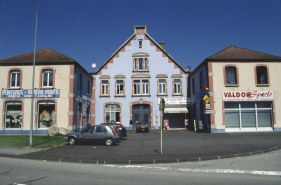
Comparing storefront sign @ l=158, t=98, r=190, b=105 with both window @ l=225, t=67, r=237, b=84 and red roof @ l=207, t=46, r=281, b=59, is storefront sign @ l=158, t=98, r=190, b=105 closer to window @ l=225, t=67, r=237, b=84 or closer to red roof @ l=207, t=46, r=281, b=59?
window @ l=225, t=67, r=237, b=84

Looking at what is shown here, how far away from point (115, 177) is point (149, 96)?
24.2 meters

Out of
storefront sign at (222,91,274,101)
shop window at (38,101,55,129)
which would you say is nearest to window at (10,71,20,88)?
shop window at (38,101,55,129)

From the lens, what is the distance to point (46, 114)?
77.5 ft

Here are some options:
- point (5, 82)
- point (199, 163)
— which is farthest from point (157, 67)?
point (199, 163)

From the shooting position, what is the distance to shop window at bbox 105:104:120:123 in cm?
3112

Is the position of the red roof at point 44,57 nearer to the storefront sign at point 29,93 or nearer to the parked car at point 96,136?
the storefront sign at point 29,93

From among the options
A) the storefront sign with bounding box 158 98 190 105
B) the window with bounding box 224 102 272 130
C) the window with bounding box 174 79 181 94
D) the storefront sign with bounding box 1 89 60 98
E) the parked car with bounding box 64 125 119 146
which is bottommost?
the parked car with bounding box 64 125 119 146

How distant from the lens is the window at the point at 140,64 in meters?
31.7

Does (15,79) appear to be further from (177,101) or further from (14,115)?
(177,101)

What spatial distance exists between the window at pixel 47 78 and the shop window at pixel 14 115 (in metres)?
3.39

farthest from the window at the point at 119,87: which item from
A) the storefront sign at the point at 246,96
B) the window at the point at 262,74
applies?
the window at the point at 262,74

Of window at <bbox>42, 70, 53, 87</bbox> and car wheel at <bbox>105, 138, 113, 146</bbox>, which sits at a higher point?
window at <bbox>42, 70, 53, 87</bbox>

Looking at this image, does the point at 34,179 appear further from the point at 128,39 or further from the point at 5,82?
the point at 128,39

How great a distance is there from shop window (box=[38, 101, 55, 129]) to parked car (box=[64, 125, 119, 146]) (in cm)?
884
